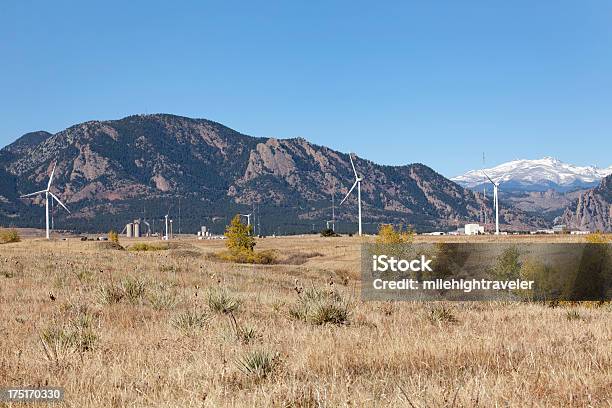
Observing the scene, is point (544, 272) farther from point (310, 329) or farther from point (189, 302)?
point (310, 329)

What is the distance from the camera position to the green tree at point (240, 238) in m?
107

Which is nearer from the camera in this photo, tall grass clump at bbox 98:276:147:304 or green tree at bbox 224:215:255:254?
tall grass clump at bbox 98:276:147:304

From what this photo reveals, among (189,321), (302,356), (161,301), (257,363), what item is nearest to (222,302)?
(161,301)

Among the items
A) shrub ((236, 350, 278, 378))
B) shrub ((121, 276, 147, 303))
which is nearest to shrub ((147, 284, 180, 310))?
shrub ((121, 276, 147, 303))

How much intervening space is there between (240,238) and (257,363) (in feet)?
335

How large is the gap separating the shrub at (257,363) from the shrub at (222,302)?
7008mm

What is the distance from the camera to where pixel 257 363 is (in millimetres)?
8320

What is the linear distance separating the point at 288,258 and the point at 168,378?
121 metres

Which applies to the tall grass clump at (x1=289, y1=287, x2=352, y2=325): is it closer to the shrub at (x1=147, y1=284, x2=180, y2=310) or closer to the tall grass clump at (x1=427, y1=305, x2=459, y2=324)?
the tall grass clump at (x1=427, y1=305, x2=459, y2=324)

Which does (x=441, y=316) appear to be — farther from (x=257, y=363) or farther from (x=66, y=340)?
(x=66, y=340)

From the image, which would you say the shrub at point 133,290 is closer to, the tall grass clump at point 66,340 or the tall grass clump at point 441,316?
the tall grass clump at point 66,340

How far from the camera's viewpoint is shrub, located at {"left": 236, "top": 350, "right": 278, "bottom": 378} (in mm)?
8164

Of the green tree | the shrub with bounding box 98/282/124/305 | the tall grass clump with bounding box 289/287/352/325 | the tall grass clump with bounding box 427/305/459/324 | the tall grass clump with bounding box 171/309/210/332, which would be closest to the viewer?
the tall grass clump with bounding box 171/309/210/332

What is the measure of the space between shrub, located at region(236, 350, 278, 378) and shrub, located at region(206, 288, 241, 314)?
7.01 m
